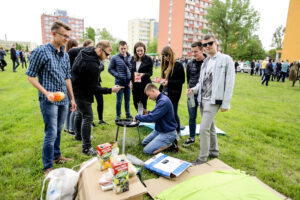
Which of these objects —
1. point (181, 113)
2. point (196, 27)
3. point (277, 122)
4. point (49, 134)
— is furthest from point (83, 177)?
point (196, 27)

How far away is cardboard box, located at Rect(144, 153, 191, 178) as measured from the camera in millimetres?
2492

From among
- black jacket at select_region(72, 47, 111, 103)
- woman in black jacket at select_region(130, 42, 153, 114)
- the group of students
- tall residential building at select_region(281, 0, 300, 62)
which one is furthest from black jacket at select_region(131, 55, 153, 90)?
tall residential building at select_region(281, 0, 300, 62)

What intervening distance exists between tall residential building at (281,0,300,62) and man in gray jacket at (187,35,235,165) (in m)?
24.7

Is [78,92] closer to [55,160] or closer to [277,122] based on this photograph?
[55,160]

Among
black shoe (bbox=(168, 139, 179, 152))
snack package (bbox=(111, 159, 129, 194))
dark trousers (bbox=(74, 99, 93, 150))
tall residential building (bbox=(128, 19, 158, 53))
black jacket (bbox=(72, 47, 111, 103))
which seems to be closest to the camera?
snack package (bbox=(111, 159, 129, 194))

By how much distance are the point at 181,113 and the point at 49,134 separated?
4367mm

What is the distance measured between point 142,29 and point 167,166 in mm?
111700

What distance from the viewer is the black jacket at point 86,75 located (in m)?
2.82

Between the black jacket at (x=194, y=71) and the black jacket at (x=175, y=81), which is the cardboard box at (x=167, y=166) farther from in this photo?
the black jacket at (x=194, y=71)

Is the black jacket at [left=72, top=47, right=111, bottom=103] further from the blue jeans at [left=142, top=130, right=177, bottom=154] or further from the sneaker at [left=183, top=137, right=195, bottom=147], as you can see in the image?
the sneaker at [left=183, top=137, right=195, bottom=147]

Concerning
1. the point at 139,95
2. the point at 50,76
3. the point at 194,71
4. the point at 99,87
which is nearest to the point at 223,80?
the point at 194,71

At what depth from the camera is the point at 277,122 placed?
5.44m

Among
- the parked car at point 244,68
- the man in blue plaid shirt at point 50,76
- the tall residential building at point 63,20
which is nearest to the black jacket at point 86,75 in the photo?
the man in blue plaid shirt at point 50,76

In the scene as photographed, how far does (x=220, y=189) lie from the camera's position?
1.82 m
